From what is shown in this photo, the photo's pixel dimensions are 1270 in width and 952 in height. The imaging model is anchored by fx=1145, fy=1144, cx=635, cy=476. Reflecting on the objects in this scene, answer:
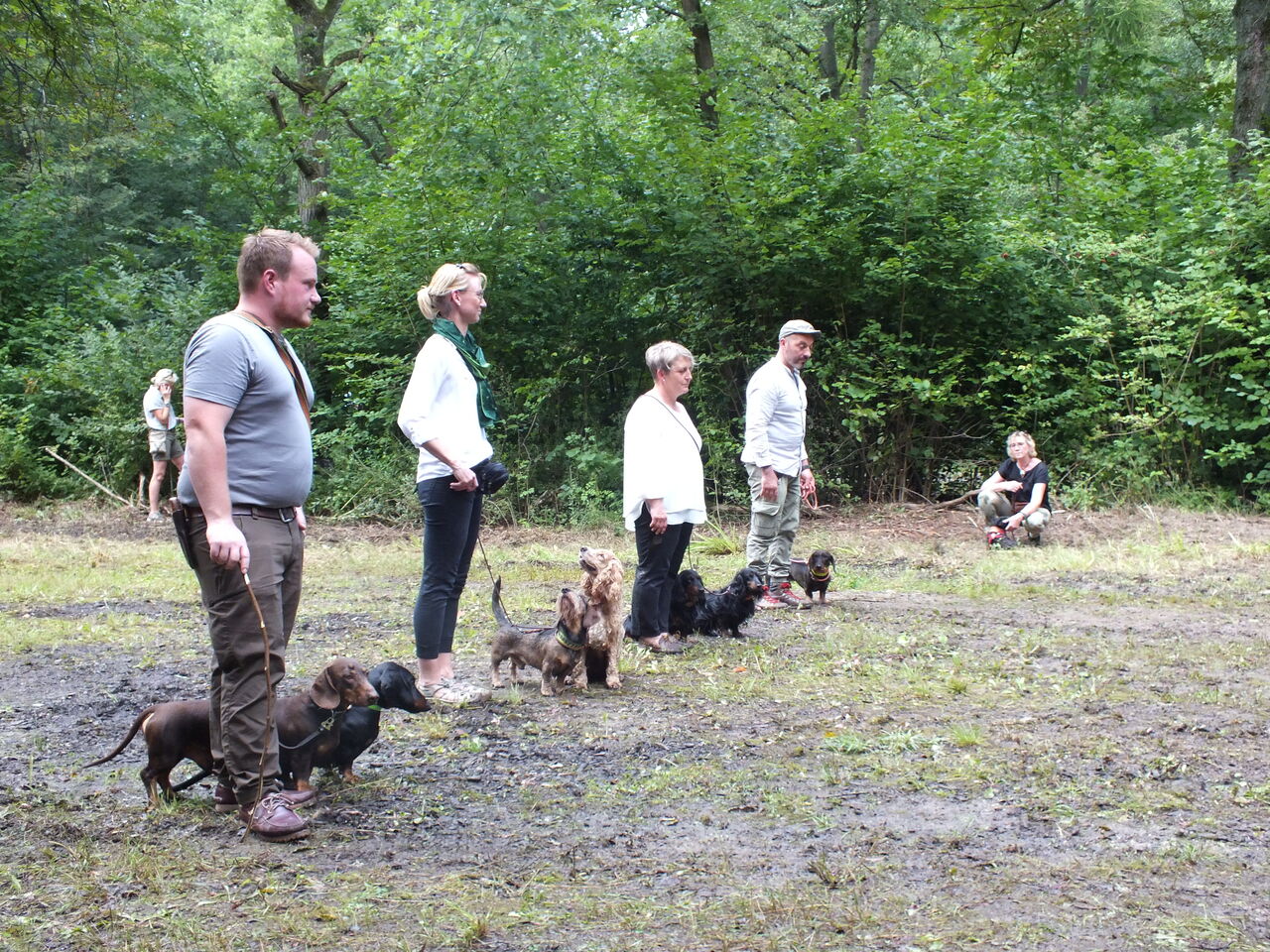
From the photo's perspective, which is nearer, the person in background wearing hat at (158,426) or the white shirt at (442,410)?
the white shirt at (442,410)

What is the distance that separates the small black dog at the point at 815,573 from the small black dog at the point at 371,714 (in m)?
4.59

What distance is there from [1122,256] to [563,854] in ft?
42.7

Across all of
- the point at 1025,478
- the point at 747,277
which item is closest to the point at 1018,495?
the point at 1025,478

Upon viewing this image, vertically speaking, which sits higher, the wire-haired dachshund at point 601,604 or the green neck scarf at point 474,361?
the green neck scarf at point 474,361

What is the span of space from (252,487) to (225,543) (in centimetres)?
31

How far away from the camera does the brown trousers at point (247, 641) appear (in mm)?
3791

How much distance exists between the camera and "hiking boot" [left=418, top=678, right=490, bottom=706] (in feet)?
18.5

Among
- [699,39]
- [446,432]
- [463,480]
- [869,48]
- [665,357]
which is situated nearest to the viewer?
[463,480]

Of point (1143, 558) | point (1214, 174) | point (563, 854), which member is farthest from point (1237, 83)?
point (563, 854)

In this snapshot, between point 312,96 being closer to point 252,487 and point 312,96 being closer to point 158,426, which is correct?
point 158,426

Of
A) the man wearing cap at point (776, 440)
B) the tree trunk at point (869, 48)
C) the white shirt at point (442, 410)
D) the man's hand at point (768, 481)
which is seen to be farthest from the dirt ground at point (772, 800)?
the tree trunk at point (869, 48)

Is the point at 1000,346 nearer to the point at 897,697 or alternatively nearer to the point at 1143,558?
the point at 1143,558

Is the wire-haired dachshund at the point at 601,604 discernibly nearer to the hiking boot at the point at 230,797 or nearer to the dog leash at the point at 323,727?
the dog leash at the point at 323,727

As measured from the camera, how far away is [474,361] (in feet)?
17.9
